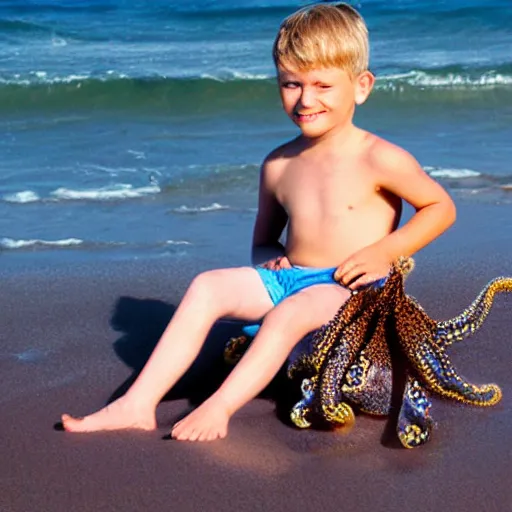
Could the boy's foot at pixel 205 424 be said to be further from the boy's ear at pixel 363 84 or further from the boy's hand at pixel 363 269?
the boy's ear at pixel 363 84

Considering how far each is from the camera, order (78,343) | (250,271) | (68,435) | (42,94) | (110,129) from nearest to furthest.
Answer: (68,435) < (250,271) < (78,343) < (110,129) < (42,94)

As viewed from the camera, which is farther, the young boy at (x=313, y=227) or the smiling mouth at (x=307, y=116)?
the smiling mouth at (x=307, y=116)

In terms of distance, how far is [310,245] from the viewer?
3.77m

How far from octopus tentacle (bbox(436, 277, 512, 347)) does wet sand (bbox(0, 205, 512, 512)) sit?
0.69 feet

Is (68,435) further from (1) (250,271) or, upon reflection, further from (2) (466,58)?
(2) (466,58)

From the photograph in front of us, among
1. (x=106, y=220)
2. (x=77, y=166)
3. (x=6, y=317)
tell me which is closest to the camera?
(x=6, y=317)

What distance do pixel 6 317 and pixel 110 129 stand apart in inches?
197

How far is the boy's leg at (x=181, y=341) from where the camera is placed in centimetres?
333

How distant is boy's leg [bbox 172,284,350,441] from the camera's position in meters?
A: 3.24

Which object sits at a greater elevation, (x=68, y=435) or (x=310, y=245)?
(x=310, y=245)

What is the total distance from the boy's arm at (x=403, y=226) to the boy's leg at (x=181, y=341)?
1.05 feet

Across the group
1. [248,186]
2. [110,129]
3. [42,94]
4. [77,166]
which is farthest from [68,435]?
[42,94]

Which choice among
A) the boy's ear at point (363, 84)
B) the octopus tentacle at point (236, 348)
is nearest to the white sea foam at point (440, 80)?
the boy's ear at point (363, 84)

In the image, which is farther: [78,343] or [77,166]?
[77,166]
